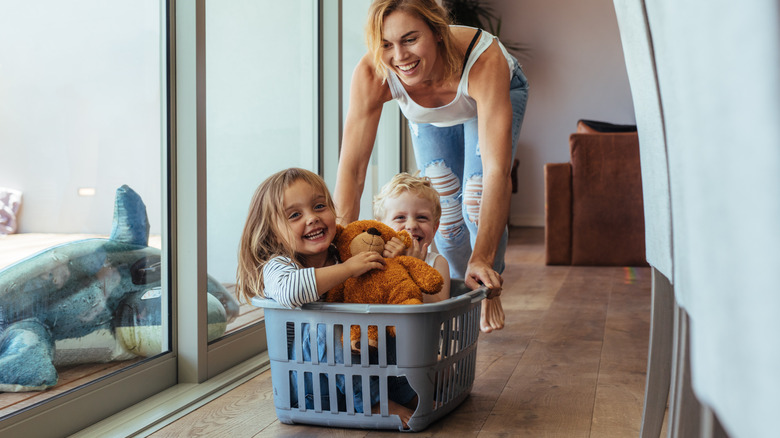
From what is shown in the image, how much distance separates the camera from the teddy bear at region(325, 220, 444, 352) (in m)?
1.35

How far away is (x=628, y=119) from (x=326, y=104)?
15.7 feet

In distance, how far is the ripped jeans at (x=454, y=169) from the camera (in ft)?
6.79

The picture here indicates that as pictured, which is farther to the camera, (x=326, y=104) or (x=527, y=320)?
(x=326, y=104)

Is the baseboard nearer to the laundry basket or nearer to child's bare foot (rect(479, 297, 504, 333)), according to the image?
child's bare foot (rect(479, 297, 504, 333))

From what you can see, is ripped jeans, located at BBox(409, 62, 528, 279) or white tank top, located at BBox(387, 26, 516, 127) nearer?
white tank top, located at BBox(387, 26, 516, 127)

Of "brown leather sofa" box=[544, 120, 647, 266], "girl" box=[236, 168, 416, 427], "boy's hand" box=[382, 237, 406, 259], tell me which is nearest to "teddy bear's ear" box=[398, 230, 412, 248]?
"boy's hand" box=[382, 237, 406, 259]

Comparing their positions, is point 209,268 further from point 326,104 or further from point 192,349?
point 326,104

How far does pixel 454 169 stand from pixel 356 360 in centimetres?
98

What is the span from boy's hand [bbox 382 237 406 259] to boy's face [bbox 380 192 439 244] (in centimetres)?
22

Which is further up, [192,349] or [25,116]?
[25,116]

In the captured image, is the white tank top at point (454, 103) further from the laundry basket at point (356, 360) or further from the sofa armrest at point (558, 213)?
the sofa armrest at point (558, 213)

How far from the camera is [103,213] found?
142 cm

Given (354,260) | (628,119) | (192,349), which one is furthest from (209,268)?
(628,119)

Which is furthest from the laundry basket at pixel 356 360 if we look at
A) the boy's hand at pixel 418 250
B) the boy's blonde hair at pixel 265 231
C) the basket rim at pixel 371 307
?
the boy's hand at pixel 418 250
